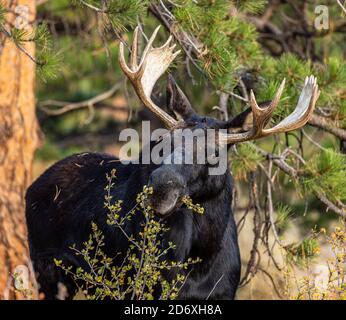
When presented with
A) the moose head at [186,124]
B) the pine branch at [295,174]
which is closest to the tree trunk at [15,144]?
the moose head at [186,124]

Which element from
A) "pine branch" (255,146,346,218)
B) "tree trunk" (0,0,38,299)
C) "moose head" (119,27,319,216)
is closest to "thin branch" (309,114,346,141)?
"pine branch" (255,146,346,218)

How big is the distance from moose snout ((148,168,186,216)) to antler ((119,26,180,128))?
676 millimetres

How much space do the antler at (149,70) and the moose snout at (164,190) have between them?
68 cm

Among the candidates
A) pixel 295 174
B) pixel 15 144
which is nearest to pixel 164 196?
pixel 295 174

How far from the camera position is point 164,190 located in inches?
223

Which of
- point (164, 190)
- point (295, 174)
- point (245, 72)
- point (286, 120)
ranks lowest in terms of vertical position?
point (295, 174)

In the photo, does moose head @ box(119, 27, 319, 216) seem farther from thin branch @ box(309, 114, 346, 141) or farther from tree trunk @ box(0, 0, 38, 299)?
tree trunk @ box(0, 0, 38, 299)

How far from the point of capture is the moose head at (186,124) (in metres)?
5.72

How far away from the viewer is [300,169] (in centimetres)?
712

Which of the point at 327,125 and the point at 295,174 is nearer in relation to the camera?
the point at 295,174

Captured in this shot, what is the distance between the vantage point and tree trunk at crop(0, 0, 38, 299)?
25.7 feet

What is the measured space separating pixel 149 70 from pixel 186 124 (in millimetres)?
525

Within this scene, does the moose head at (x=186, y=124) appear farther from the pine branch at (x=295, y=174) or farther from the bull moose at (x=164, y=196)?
the pine branch at (x=295, y=174)

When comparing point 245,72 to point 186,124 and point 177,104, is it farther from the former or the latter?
point 186,124
